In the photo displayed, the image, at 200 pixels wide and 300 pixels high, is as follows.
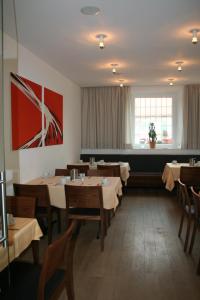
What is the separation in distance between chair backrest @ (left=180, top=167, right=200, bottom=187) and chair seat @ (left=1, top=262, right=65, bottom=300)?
3.78 metres

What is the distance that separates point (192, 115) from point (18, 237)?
6273 millimetres

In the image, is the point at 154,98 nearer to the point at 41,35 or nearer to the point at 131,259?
the point at 41,35

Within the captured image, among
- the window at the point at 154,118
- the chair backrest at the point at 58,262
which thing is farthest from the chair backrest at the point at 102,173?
the window at the point at 154,118

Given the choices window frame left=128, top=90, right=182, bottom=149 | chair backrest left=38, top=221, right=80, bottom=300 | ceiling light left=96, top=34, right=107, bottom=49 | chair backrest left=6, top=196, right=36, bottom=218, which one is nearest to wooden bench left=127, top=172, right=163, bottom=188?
window frame left=128, top=90, right=182, bottom=149

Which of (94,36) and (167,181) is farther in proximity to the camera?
(167,181)

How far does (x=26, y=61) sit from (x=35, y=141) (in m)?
1.19

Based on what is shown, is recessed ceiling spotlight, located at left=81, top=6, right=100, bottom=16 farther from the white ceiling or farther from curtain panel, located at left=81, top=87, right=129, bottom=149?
curtain panel, located at left=81, top=87, right=129, bottom=149

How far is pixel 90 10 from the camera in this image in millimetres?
2900

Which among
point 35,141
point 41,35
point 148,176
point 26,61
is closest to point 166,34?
point 41,35

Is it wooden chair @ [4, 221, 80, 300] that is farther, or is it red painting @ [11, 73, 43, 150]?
red painting @ [11, 73, 43, 150]

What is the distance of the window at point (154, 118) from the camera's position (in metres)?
7.90

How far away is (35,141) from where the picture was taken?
4.54m

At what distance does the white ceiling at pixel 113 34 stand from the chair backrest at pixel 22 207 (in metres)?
1.85

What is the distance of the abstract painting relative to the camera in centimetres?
389
